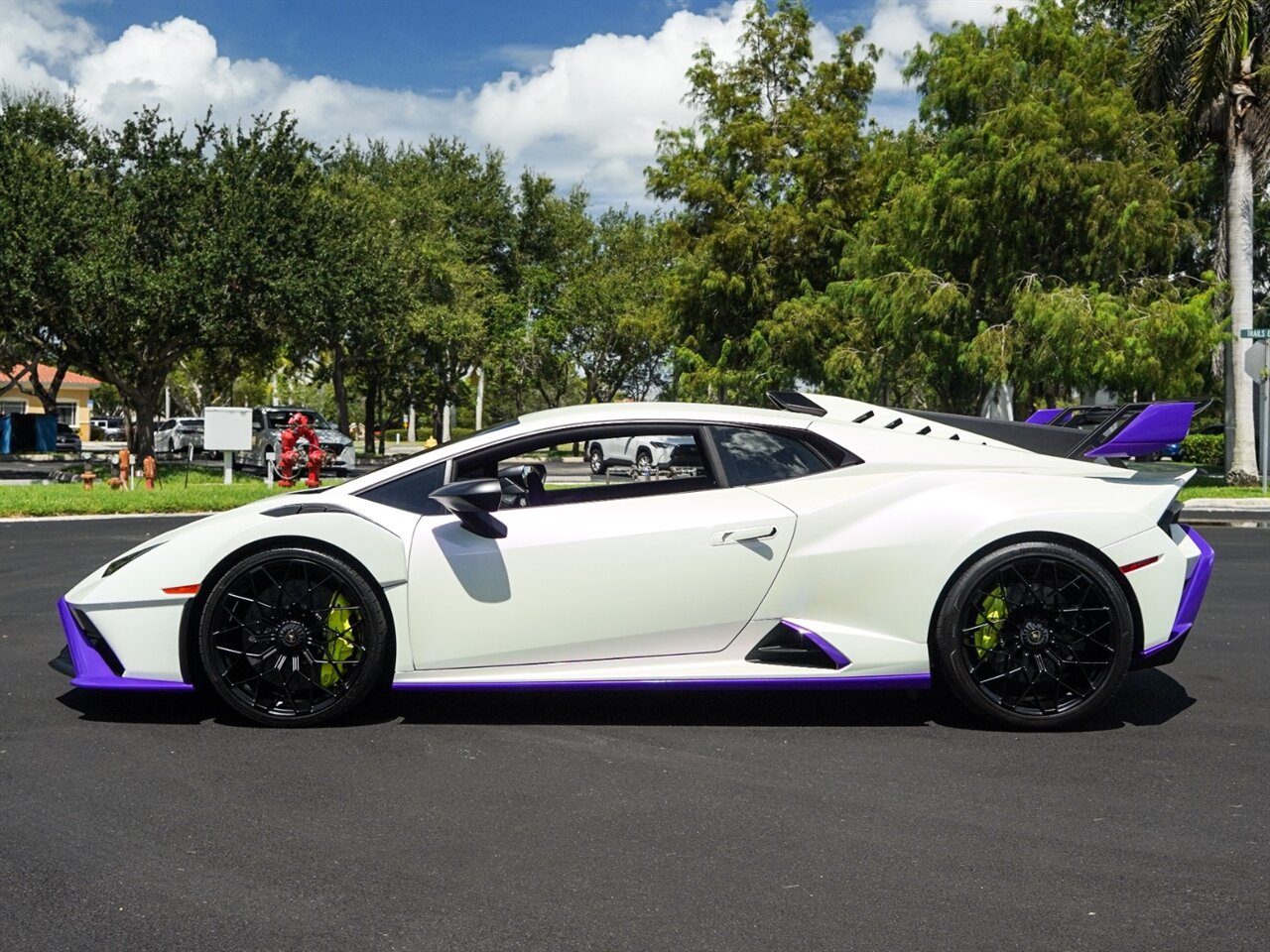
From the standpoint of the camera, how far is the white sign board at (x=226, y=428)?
22.1 meters

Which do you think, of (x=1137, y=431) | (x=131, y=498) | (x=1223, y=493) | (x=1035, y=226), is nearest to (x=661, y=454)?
(x=1137, y=431)

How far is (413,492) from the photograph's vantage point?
5.16 m

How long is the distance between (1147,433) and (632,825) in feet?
9.97

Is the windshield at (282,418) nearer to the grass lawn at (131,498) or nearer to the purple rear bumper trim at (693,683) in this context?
the grass lawn at (131,498)

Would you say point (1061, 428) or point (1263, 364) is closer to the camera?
point (1061, 428)

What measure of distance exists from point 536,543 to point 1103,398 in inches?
1698

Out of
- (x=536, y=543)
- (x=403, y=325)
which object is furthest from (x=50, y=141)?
(x=536, y=543)

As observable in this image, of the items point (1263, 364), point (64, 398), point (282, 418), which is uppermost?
point (64, 398)

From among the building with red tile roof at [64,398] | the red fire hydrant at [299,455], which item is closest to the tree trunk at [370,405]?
the red fire hydrant at [299,455]

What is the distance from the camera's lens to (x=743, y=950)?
2.99 meters

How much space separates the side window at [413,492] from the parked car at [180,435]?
4135cm

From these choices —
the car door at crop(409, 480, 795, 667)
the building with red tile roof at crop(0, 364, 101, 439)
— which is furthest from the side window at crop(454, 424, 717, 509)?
the building with red tile roof at crop(0, 364, 101, 439)

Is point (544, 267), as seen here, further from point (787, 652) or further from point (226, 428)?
point (787, 652)

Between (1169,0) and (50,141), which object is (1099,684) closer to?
(1169,0)
